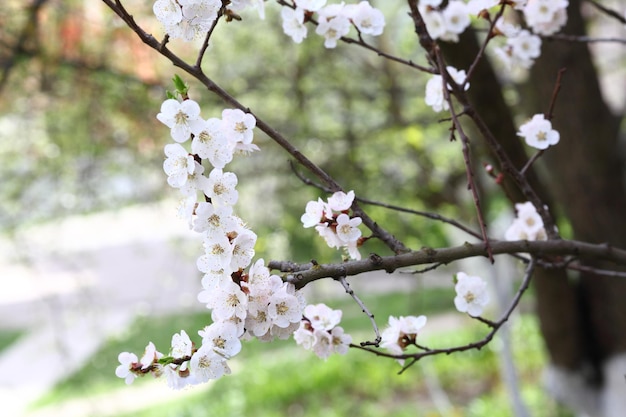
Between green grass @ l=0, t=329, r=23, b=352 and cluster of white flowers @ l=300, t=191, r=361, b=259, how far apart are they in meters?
7.59

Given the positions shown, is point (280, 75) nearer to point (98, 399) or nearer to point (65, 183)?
point (65, 183)

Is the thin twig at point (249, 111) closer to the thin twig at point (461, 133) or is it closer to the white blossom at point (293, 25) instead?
the thin twig at point (461, 133)

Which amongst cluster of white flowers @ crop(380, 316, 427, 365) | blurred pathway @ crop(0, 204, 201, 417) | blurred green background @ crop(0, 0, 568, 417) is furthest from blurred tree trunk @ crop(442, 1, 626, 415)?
blurred pathway @ crop(0, 204, 201, 417)

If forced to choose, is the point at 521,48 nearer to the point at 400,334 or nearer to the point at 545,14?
the point at 545,14

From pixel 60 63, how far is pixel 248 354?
311cm

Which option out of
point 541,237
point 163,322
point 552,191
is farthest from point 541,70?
point 163,322

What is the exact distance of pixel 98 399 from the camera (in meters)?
5.20

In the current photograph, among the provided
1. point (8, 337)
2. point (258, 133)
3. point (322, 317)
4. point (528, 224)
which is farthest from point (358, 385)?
point (8, 337)

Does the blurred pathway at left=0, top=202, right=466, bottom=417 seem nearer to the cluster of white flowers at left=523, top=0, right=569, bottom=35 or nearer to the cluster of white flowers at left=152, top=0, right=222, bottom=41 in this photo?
the cluster of white flowers at left=523, top=0, right=569, bottom=35

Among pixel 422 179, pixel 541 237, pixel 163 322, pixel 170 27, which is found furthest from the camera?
pixel 163 322

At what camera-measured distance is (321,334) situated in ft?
2.85

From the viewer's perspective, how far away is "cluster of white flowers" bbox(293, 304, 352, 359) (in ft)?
2.86

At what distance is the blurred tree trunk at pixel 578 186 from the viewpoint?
2129 mm

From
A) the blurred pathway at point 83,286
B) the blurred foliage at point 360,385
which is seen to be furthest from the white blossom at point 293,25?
the blurred foliage at point 360,385
